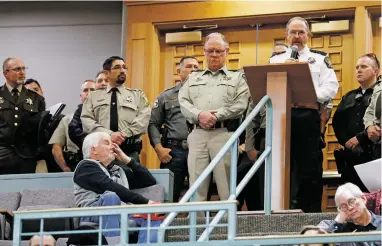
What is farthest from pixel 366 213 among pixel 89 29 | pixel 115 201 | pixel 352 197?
pixel 89 29

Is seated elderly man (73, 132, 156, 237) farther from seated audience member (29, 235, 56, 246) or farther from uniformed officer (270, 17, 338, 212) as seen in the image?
uniformed officer (270, 17, 338, 212)

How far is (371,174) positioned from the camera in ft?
26.7

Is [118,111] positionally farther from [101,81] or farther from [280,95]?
[280,95]

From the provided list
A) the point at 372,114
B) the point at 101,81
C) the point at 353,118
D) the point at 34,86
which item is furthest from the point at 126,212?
the point at 34,86

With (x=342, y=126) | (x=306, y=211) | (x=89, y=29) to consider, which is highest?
(x=89, y=29)

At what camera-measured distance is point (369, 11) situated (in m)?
12.1

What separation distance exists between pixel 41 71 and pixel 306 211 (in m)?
5.85

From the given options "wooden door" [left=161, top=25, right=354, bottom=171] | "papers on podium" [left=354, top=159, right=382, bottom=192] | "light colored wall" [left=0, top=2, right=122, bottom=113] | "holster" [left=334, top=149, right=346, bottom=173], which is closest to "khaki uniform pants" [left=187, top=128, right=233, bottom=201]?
"holster" [left=334, top=149, right=346, bottom=173]

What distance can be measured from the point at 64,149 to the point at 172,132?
1065 millimetres

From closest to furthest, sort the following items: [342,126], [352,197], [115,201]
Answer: [352,197] → [115,201] → [342,126]

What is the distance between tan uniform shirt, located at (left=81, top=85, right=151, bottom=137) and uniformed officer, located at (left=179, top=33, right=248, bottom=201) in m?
0.63

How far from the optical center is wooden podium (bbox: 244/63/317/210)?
8.09 meters

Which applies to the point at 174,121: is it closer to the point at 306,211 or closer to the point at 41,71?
the point at 306,211

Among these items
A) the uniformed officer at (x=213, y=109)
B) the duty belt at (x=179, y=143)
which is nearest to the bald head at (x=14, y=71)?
the duty belt at (x=179, y=143)
